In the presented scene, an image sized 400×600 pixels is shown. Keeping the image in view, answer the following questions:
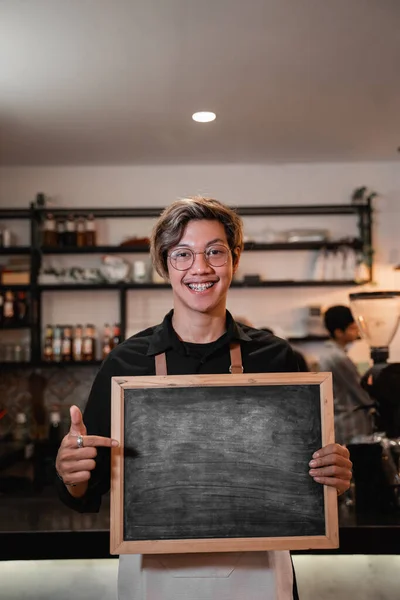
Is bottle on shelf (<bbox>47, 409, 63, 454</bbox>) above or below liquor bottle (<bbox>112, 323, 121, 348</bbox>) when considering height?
below

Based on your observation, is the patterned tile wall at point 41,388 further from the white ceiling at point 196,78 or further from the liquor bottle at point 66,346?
the white ceiling at point 196,78

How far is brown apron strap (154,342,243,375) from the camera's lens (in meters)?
1.48

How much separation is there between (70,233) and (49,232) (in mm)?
180

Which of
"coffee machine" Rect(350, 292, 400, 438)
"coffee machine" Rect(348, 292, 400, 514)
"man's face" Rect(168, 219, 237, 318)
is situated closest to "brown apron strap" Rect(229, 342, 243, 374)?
"man's face" Rect(168, 219, 237, 318)

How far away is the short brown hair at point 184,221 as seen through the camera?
1491mm

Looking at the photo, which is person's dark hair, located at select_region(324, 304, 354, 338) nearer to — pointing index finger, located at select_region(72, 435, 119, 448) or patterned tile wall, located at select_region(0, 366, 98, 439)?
patterned tile wall, located at select_region(0, 366, 98, 439)

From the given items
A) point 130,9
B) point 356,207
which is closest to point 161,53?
Answer: point 130,9

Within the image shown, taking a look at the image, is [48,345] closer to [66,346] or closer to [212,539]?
[66,346]

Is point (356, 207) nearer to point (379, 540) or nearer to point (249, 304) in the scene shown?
point (249, 304)

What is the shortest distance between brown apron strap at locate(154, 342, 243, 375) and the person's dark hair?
249 centimetres

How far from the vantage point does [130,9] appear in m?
2.61

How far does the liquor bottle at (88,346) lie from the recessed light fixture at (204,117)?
2.02 metres

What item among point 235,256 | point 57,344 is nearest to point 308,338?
point 57,344

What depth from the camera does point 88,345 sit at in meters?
4.94
